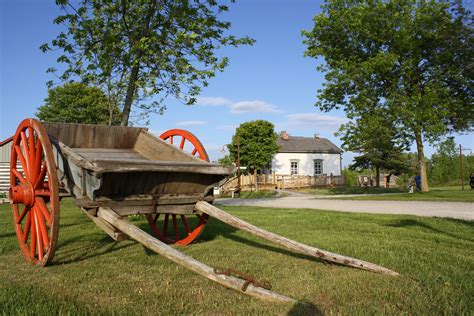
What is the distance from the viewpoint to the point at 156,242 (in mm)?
3398

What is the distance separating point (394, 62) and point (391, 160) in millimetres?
12917

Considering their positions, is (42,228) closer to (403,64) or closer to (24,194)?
(24,194)

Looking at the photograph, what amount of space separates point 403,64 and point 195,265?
19.6 metres

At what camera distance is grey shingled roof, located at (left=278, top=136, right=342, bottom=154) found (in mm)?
37656

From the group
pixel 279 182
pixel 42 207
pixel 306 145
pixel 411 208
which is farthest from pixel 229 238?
pixel 306 145

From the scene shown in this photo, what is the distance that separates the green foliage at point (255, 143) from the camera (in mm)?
31781

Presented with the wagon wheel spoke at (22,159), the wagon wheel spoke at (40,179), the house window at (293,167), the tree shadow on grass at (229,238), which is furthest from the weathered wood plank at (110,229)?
the house window at (293,167)

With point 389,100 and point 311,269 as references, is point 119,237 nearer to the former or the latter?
point 311,269

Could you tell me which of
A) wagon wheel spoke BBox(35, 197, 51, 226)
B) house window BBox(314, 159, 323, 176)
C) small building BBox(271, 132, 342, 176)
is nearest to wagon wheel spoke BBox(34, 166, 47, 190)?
wagon wheel spoke BBox(35, 197, 51, 226)

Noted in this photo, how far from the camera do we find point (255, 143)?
31.8 metres

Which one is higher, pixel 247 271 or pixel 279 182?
pixel 279 182

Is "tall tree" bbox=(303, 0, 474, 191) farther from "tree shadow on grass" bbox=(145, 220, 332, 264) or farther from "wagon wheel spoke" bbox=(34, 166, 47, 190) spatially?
"wagon wheel spoke" bbox=(34, 166, 47, 190)

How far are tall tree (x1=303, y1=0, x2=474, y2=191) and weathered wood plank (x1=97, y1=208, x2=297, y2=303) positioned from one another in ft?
56.8

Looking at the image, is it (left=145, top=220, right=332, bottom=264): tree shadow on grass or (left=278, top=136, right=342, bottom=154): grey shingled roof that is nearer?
(left=145, top=220, right=332, bottom=264): tree shadow on grass
